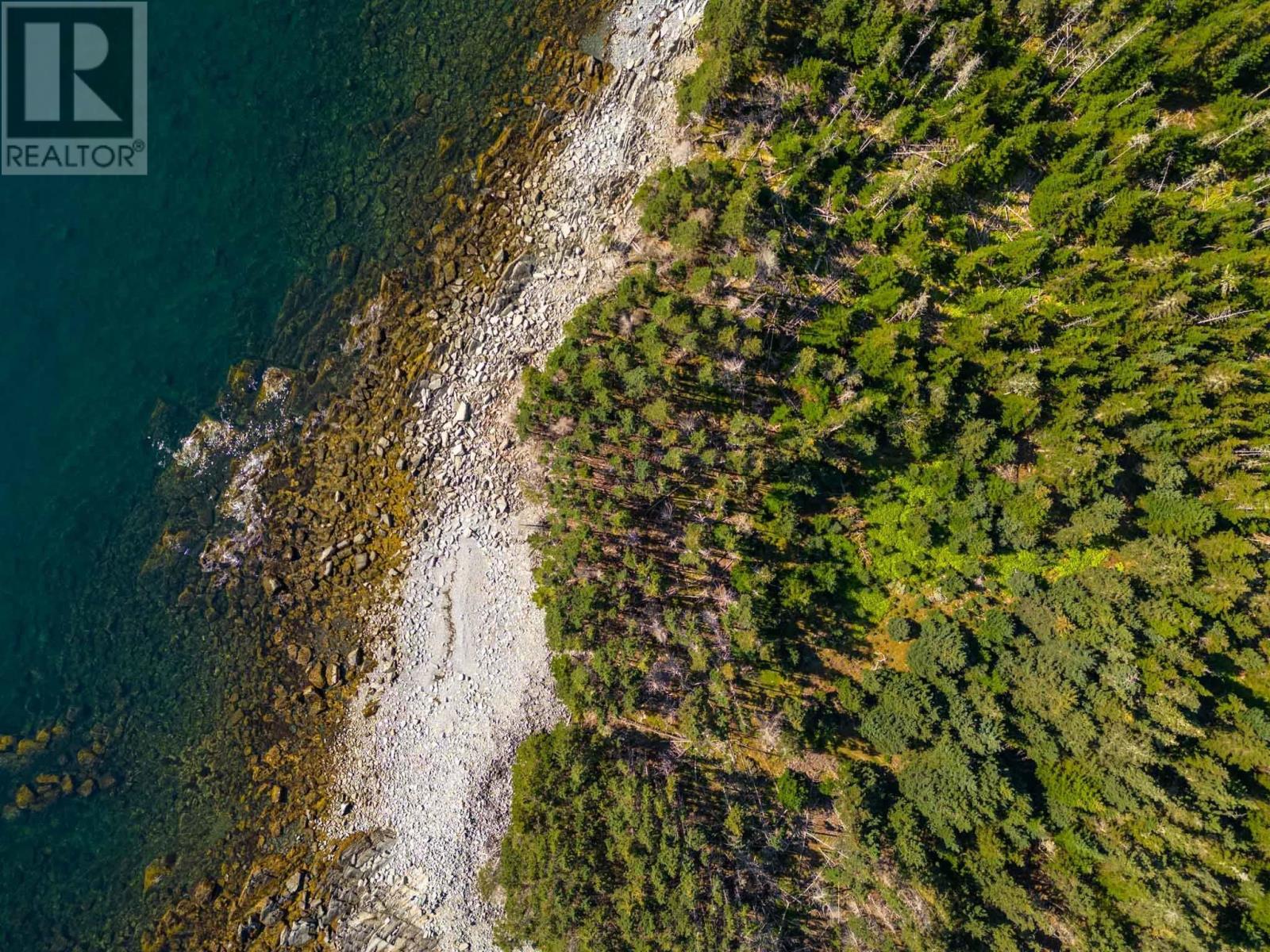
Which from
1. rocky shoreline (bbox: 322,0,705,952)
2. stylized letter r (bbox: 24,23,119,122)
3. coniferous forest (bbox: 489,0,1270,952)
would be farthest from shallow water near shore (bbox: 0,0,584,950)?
coniferous forest (bbox: 489,0,1270,952)

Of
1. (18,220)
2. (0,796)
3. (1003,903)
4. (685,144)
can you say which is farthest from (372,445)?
(1003,903)

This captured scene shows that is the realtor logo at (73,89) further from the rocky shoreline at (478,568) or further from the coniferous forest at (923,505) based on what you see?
the coniferous forest at (923,505)

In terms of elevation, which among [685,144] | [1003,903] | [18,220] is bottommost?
[1003,903]

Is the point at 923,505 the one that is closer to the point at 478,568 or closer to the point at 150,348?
the point at 478,568

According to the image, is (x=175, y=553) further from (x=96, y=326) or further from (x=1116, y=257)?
(x=1116, y=257)

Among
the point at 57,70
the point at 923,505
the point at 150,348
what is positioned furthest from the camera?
the point at 150,348

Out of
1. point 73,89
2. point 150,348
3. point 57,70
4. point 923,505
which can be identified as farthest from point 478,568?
point 57,70
